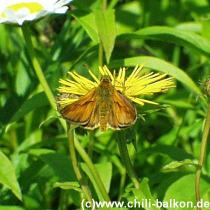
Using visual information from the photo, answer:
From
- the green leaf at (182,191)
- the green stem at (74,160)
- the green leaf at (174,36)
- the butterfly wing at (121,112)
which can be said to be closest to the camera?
the butterfly wing at (121,112)

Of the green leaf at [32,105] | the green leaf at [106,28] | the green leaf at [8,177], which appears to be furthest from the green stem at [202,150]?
the green leaf at [32,105]

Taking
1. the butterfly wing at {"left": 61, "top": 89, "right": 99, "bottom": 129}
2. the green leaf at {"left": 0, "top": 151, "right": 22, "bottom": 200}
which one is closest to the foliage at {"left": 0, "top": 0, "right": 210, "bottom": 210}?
the green leaf at {"left": 0, "top": 151, "right": 22, "bottom": 200}

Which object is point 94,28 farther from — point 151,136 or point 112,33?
point 151,136

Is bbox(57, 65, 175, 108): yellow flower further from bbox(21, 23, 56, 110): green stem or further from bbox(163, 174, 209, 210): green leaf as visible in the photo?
bbox(163, 174, 209, 210): green leaf

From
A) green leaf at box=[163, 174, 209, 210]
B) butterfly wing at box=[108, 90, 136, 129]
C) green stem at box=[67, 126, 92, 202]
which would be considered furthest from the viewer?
green leaf at box=[163, 174, 209, 210]

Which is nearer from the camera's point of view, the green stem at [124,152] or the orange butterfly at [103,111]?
the orange butterfly at [103,111]

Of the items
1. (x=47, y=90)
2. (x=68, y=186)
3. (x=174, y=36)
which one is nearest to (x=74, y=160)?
Result: (x=68, y=186)

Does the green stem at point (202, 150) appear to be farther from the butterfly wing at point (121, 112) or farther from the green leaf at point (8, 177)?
the green leaf at point (8, 177)
